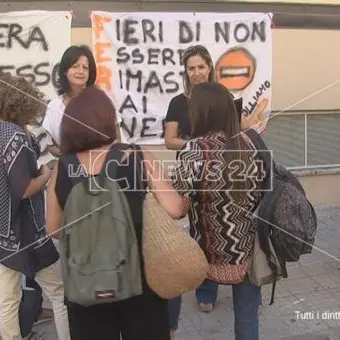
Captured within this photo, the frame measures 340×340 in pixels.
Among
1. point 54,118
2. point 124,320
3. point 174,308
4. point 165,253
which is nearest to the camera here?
point 165,253

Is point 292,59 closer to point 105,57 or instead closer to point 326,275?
point 105,57

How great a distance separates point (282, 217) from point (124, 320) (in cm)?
Result: 89

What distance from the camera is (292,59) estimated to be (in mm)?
5410

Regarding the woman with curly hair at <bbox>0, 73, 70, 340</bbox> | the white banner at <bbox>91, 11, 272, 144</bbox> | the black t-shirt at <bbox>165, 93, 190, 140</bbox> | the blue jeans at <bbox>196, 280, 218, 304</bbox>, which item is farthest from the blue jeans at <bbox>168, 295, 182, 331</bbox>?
the white banner at <bbox>91, 11, 272, 144</bbox>

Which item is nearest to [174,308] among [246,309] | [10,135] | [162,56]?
[246,309]

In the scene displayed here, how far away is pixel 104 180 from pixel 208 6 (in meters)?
3.67

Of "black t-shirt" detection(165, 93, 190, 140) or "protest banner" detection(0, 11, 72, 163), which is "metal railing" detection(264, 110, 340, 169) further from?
"protest banner" detection(0, 11, 72, 163)

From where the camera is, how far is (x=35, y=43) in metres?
4.50

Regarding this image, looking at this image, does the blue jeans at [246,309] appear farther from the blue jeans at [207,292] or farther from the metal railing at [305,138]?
the metal railing at [305,138]

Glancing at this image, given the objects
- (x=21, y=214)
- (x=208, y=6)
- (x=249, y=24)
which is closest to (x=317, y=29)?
(x=249, y=24)

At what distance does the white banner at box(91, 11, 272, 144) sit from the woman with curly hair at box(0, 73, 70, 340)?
7.30 ft

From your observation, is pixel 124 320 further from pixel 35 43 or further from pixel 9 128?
pixel 35 43

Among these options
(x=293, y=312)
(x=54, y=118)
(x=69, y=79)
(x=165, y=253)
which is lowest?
(x=293, y=312)

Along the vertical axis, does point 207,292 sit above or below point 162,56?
below
